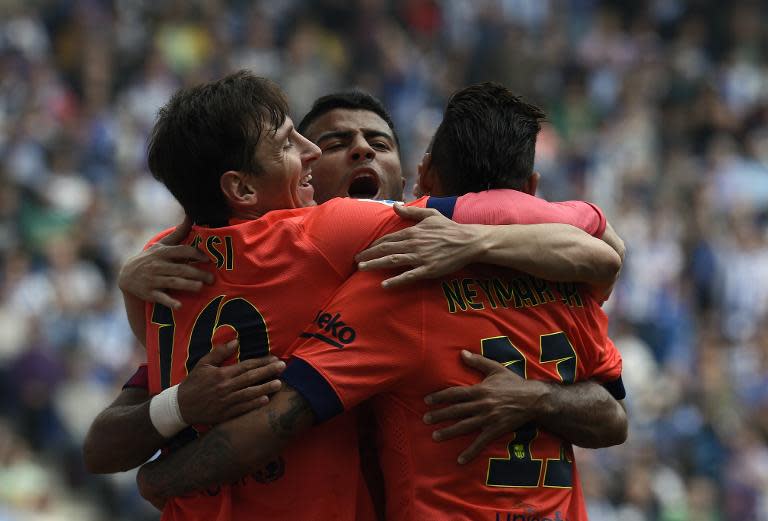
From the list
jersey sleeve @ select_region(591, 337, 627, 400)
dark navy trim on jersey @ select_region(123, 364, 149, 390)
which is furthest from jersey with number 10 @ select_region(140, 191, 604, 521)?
jersey sleeve @ select_region(591, 337, 627, 400)

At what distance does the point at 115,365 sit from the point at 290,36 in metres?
5.84

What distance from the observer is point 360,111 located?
506cm

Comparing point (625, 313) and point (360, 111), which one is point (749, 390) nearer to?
point (625, 313)

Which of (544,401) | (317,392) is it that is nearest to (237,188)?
(317,392)

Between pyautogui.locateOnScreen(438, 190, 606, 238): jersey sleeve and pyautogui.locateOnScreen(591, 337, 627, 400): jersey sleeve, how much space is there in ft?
1.45

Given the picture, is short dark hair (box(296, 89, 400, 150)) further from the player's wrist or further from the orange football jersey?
the player's wrist

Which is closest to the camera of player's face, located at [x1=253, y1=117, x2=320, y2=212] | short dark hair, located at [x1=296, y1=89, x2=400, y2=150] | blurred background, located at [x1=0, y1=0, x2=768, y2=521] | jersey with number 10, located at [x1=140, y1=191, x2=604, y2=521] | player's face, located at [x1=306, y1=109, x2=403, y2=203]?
jersey with number 10, located at [x1=140, y1=191, x2=604, y2=521]

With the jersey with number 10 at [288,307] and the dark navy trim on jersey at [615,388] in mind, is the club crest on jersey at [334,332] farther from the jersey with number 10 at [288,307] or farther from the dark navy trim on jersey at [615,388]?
the dark navy trim on jersey at [615,388]

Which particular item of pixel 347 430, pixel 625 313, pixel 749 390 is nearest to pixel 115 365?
pixel 625 313

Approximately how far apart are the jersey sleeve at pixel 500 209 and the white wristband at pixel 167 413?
99 centimetres

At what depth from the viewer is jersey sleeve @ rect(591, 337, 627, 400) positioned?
411 centimetres

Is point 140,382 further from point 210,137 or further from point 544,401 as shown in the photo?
point 544,401

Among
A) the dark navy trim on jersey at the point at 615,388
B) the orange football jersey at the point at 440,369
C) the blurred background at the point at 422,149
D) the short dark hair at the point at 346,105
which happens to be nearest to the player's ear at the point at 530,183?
the orange football jersey at the point at 440,369

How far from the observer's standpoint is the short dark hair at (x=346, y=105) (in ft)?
16.6
